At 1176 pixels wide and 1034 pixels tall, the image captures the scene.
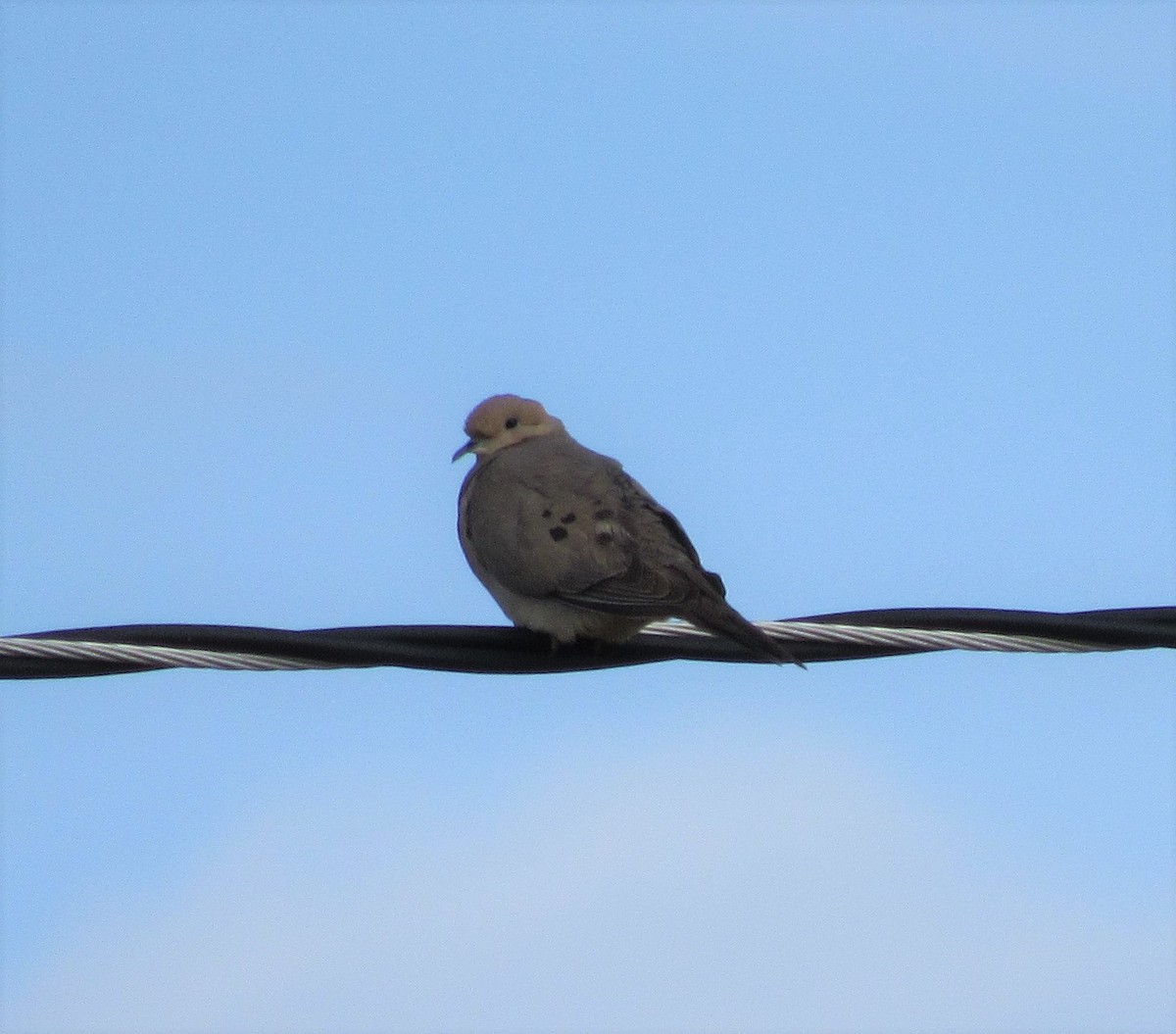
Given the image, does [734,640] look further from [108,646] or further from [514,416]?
[514,416]

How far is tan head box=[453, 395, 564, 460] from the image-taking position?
6742 millimetres

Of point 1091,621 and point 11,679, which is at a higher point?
point 1091,621

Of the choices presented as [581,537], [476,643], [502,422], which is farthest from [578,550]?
[502,422]

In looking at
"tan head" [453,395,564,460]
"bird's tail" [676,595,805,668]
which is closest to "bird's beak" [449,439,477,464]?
"tan head" [453,395,564,460]

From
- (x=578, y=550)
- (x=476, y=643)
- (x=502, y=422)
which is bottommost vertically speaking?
(x=476, y=643)

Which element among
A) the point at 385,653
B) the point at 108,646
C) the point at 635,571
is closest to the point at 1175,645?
the point at 635,571

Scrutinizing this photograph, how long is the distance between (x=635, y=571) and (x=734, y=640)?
0.71 metres

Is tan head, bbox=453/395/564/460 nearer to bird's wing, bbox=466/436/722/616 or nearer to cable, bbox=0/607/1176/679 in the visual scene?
Answer: bird's wing, bbox=466/436/722/616

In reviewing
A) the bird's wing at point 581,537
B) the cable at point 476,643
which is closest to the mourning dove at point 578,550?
the bird's wing at point 581,537

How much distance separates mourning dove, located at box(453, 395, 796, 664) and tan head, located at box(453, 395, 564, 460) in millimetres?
438

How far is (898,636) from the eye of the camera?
4.31 meters

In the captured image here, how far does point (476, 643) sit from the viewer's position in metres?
4.56

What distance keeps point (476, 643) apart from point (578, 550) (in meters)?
0.92

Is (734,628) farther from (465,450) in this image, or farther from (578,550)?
(465,450)
